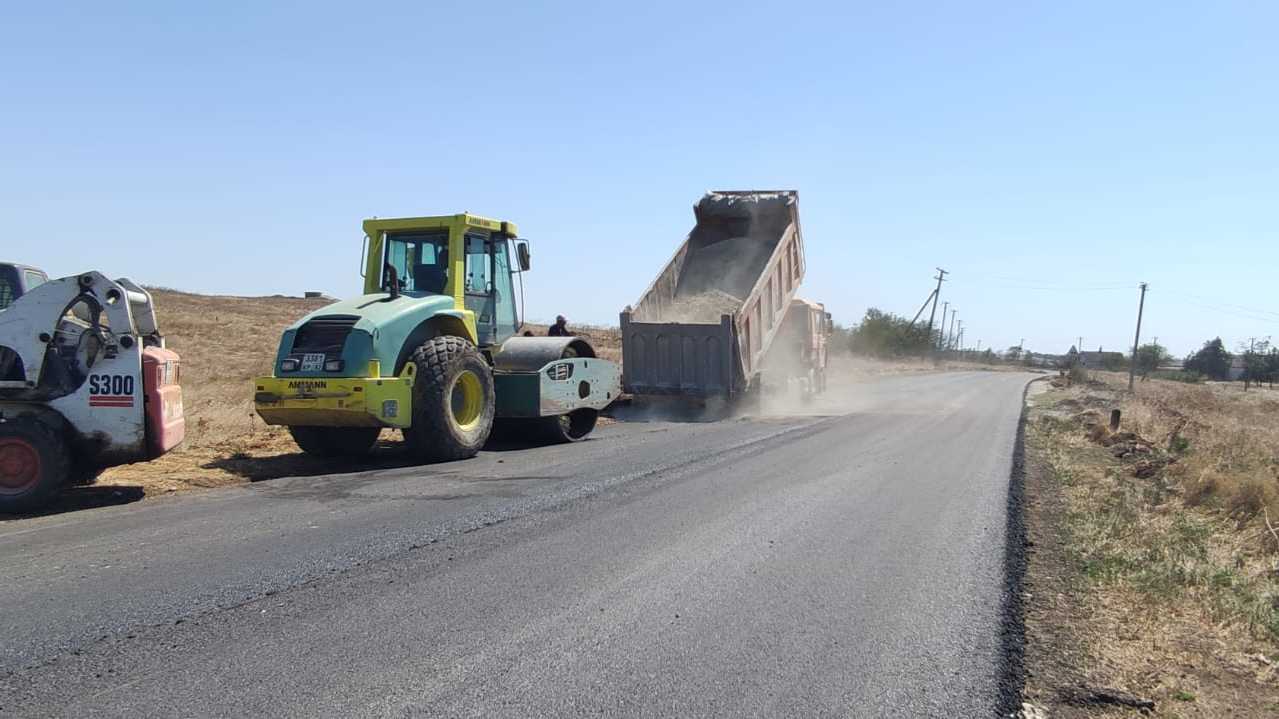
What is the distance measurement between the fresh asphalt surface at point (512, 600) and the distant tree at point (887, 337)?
188ft

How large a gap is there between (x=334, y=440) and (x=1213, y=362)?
330 ft

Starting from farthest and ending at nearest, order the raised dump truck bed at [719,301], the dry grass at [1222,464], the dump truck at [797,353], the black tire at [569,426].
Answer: the dump truck at [797,353] → the raised dump truck bed at [719,301] → the black tire at [569,426] → the dry grass at [1222,464]

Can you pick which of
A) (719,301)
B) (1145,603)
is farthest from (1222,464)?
(719,301)

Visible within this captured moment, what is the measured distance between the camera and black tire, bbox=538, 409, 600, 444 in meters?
12.1

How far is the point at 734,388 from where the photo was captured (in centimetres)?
1591

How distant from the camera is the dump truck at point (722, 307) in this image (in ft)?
52.3

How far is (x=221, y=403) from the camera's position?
13.9 meters

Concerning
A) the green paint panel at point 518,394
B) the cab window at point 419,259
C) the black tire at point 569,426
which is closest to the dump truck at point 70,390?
the cab window at point 419,259

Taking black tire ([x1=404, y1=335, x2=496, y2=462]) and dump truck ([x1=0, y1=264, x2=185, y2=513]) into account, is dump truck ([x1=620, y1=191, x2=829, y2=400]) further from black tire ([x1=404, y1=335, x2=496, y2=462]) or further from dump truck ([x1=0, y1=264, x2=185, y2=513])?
dump truck ([x1=0, y1=264, x2=185, y2=513])

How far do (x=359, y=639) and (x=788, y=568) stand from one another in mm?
2662

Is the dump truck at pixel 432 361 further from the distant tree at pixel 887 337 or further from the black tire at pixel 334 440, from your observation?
the distant tree at pixel 887 337

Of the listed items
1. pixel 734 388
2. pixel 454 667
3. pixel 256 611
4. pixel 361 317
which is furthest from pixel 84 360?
pixel 734 388

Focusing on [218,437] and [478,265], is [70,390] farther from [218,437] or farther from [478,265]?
[478,265]

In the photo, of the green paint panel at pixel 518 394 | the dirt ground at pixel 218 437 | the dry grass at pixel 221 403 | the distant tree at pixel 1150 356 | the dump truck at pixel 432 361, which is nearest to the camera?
the dirt ground at pixel 218 437
